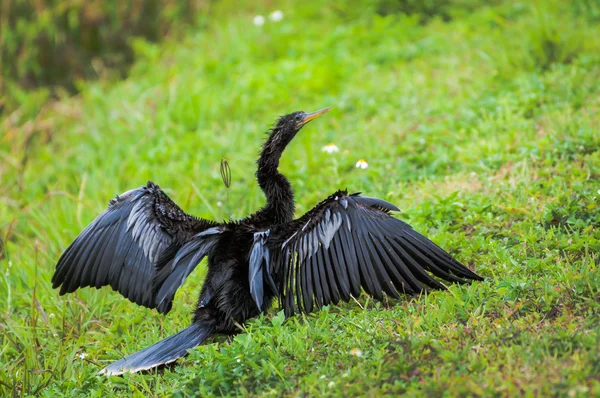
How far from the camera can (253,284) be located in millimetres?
3744

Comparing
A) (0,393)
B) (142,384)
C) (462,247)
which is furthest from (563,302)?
(0,393)

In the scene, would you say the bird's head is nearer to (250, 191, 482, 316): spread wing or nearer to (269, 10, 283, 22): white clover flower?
(250, 191, 482, 316): spread wing

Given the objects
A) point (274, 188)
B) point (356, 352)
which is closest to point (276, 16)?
point (274, 188)

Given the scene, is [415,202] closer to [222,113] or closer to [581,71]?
[581,71]

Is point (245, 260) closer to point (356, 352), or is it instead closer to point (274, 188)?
point (274, 188)

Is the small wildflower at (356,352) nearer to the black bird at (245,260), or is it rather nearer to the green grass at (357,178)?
the green grass at (357,178)

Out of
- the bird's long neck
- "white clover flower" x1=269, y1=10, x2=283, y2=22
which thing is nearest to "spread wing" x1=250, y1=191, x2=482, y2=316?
the bird's long neck

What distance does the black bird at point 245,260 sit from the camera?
379cm

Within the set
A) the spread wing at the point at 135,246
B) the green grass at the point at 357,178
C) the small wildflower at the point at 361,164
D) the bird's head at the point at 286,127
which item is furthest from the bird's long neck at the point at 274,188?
the small wildflower at the point at 361,164

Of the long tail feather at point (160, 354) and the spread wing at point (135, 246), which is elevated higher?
the spread wing at point (135, 246)

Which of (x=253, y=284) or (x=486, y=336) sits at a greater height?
(x=253, y=284)

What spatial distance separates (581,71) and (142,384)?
4443 mm

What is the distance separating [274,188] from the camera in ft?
14.6

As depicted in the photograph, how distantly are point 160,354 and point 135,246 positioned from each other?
2.43 feet
